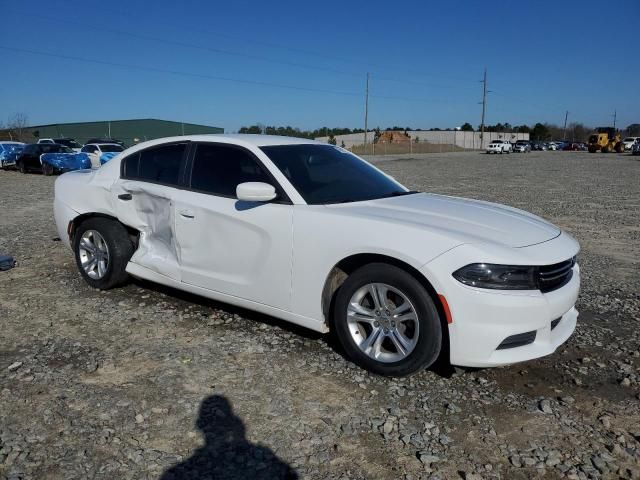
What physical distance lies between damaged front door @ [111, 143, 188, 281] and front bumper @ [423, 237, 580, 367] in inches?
94.7

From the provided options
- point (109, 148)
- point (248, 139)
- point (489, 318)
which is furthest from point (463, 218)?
point (109, 148)

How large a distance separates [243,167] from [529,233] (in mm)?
2219

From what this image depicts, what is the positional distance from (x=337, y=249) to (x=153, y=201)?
204 centimetres

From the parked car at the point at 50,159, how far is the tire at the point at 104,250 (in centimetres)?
1748

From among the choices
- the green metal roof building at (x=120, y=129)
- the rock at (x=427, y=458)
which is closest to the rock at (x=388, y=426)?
the rock at (x=427, y=458)

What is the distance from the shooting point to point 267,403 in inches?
128

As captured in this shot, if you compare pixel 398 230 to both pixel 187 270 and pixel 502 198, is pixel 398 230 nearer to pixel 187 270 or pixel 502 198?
pixel 187 270

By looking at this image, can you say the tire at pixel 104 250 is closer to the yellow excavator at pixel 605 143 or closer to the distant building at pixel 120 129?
the distant building at pixel 120 129

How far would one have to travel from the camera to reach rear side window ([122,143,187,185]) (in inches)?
188

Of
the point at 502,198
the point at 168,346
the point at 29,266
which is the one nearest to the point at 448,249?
the point at 168,346

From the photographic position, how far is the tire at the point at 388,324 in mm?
3312

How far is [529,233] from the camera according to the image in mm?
3611

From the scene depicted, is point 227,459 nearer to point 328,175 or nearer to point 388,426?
point 388,426

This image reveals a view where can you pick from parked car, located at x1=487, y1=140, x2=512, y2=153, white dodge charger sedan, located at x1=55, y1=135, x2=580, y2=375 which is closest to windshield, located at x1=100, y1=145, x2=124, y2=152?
white dodge charger sedan, located at x1=55, y1=135, x2=580, y2=375
